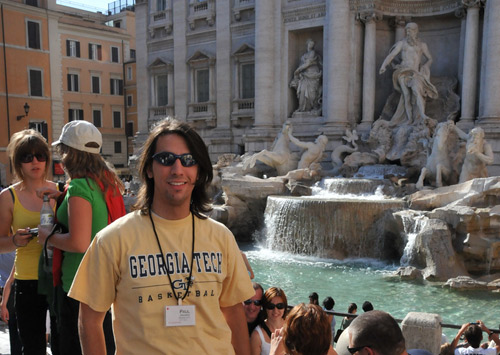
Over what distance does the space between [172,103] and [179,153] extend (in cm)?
2206

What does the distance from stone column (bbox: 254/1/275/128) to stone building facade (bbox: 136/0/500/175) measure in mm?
38


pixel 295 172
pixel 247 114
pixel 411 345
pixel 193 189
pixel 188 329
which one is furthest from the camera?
pixel 247 114

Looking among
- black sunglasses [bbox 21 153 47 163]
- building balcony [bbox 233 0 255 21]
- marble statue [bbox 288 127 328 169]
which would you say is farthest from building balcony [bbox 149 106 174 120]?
black sunglasses [bbox 21 153 47 163]

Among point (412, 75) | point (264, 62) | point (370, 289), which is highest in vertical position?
point (264, 62)

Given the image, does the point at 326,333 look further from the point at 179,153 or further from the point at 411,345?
the point at 411,345

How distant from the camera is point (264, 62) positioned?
18609 millimetres

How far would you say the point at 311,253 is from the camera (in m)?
11.6

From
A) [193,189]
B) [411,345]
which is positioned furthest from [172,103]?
[193,189]

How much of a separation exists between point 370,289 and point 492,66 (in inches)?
368

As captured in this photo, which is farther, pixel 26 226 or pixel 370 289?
pixel 370 289

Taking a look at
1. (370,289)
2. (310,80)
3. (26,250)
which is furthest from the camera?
(310,80)

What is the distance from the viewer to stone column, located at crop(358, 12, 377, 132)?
1688 centimetres

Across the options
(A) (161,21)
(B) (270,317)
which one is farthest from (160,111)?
(B) (270,317)

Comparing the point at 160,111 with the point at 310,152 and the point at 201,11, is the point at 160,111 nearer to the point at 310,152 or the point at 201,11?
the point at 201,11
